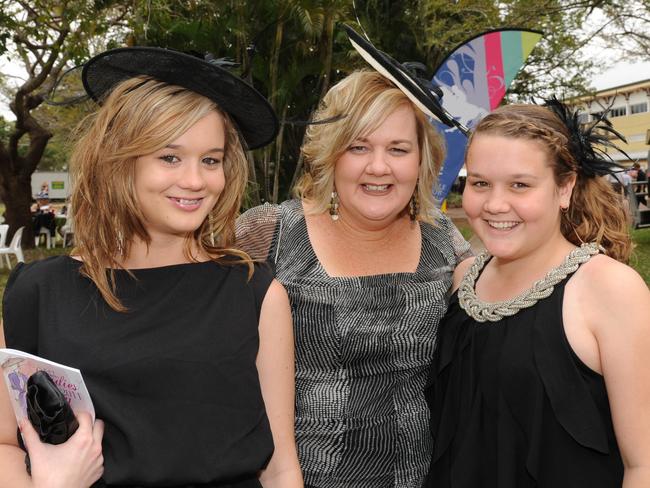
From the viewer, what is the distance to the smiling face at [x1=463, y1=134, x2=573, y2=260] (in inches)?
77.4

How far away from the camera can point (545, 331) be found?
1.93 meters

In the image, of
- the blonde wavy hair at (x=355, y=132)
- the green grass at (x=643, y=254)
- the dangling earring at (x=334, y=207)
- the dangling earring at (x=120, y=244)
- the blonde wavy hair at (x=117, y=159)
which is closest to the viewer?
the blonde wavy hair at (x=117, y=159)

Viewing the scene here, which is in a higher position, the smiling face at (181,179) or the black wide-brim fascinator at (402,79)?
the black wide-brim fascinator at (402,79)

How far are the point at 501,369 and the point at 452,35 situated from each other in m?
10.5

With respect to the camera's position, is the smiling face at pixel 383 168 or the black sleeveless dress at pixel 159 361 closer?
the black sleeveless dress at pixel 159 361

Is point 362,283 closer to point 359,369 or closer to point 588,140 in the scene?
Result: point 359,369

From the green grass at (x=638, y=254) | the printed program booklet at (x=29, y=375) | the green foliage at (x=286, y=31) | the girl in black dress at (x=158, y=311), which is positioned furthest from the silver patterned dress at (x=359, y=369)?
the green grass at (x=638, y=254)

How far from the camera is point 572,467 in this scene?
188 centimetres

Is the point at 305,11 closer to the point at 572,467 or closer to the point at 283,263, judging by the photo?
the point at 283,263

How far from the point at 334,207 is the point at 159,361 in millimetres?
1091

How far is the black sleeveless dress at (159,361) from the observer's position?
63.9 inches

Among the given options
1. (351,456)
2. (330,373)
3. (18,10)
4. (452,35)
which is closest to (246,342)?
(330,373)

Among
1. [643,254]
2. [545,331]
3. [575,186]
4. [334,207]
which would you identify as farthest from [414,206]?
[643,254]

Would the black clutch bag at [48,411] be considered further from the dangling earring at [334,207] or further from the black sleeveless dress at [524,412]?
the dangling earring at [334,207]
